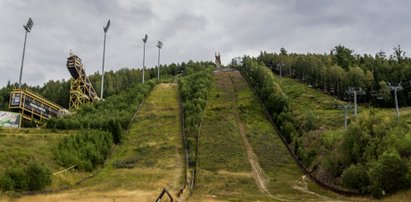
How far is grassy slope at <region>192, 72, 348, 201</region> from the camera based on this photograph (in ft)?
143

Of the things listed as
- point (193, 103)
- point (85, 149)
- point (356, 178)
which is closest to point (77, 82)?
point (193, 103)

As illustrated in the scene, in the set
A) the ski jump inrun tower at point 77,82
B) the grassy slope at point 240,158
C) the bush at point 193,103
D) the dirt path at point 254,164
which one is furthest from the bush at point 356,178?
the ski jump inrun tower at point 77,82

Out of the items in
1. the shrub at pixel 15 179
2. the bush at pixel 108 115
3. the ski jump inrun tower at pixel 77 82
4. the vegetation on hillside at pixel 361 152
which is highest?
the ski jump inrun tower at pixel 77 82

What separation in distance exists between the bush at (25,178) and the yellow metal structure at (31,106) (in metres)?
35.3

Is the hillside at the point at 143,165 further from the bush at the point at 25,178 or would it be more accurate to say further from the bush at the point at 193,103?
the bush at the point at 25,178

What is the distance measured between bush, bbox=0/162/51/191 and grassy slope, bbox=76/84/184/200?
187 inches

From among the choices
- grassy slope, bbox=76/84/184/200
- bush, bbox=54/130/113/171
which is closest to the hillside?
grassy slope, bbox=76/84/184/200

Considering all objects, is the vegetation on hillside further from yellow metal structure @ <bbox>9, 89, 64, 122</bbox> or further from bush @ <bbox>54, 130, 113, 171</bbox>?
yellow metal structure @ <bbox>9, 89, 64, 122</bbox>

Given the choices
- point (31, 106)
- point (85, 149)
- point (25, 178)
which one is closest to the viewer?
point (25, 178)

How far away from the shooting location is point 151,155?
59781 mm

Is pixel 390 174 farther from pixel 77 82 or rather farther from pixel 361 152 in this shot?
pixel 77 82

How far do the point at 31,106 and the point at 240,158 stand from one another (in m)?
39.0

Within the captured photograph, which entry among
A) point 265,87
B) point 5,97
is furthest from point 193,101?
point 5,97

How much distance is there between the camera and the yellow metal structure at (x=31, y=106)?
7469 cm
